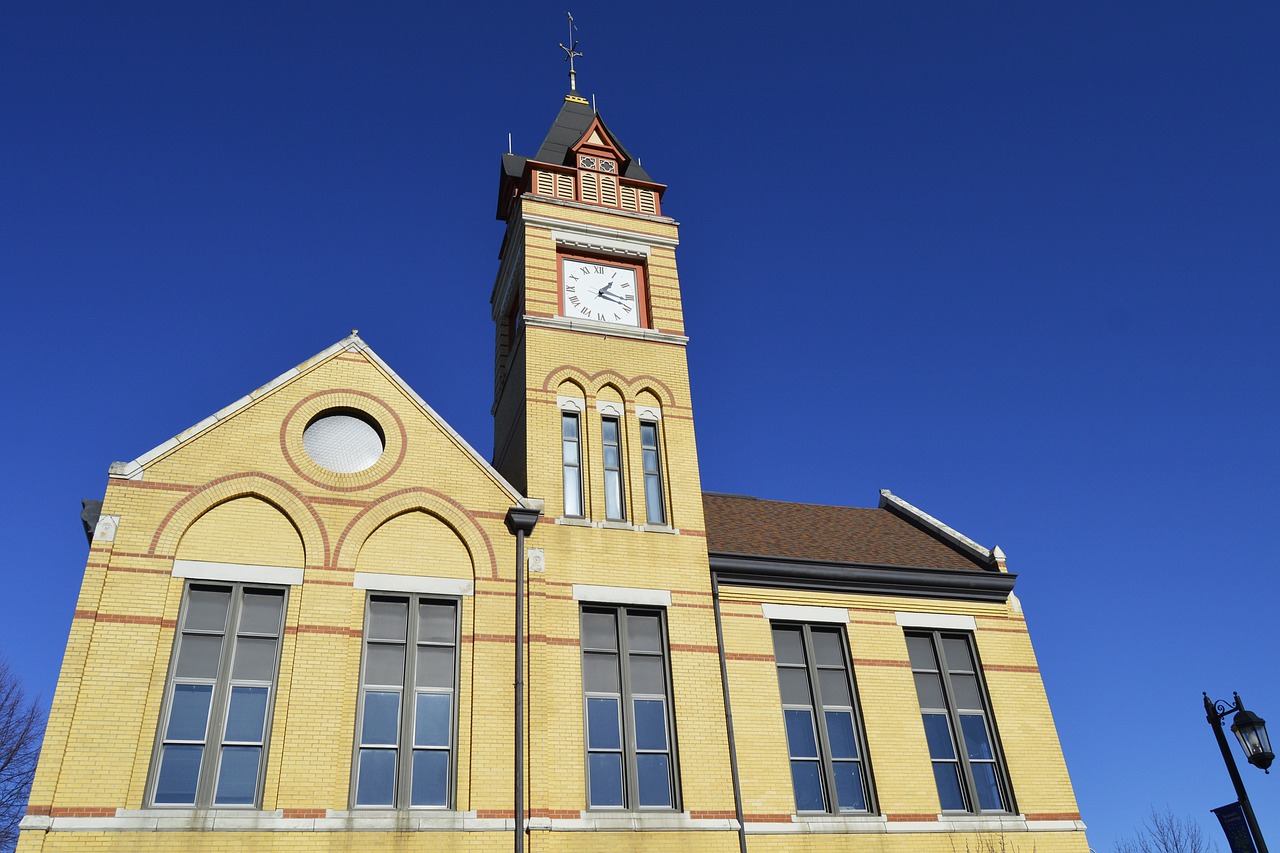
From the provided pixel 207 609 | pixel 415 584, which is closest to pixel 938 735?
pixel 415 584

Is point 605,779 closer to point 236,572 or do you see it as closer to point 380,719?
point 380,719

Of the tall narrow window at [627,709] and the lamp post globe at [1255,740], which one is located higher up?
the tall narrow window at [627,709]

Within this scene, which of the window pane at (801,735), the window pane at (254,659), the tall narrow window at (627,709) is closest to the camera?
the window pane at (254,659)

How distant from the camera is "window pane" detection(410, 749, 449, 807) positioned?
15789 millimetres

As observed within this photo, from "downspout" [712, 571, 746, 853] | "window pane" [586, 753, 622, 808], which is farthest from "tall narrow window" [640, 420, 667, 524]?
"window pane" [586, 753, 622, 808]

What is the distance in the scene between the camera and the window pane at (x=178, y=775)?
48.5 ft

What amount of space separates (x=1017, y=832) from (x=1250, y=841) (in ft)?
13.8

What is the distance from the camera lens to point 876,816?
17.8 metres

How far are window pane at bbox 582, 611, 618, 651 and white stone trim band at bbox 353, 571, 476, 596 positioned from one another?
2134 mm

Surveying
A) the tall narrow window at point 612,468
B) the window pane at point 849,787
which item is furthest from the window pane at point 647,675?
the window pane at point 849,787

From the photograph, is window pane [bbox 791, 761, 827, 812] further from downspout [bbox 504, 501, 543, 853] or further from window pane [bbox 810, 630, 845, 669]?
downspout [bbox 504, 501, 543, 853]

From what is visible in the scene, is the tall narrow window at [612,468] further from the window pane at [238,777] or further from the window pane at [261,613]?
the window pane at [238,777]

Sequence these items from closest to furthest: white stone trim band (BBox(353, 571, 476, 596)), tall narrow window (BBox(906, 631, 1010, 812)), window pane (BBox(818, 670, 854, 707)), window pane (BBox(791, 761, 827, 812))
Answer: white stone trim band (BBox(353, 571, 476, 596)), window pane (BBox(791, 761, 827, 812)), tall narrow window (BBox(906, 631, 1010, 812)), window pane (BBox(818, 670, 854, 707))

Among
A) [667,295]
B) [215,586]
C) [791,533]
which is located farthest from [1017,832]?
[215,586]
